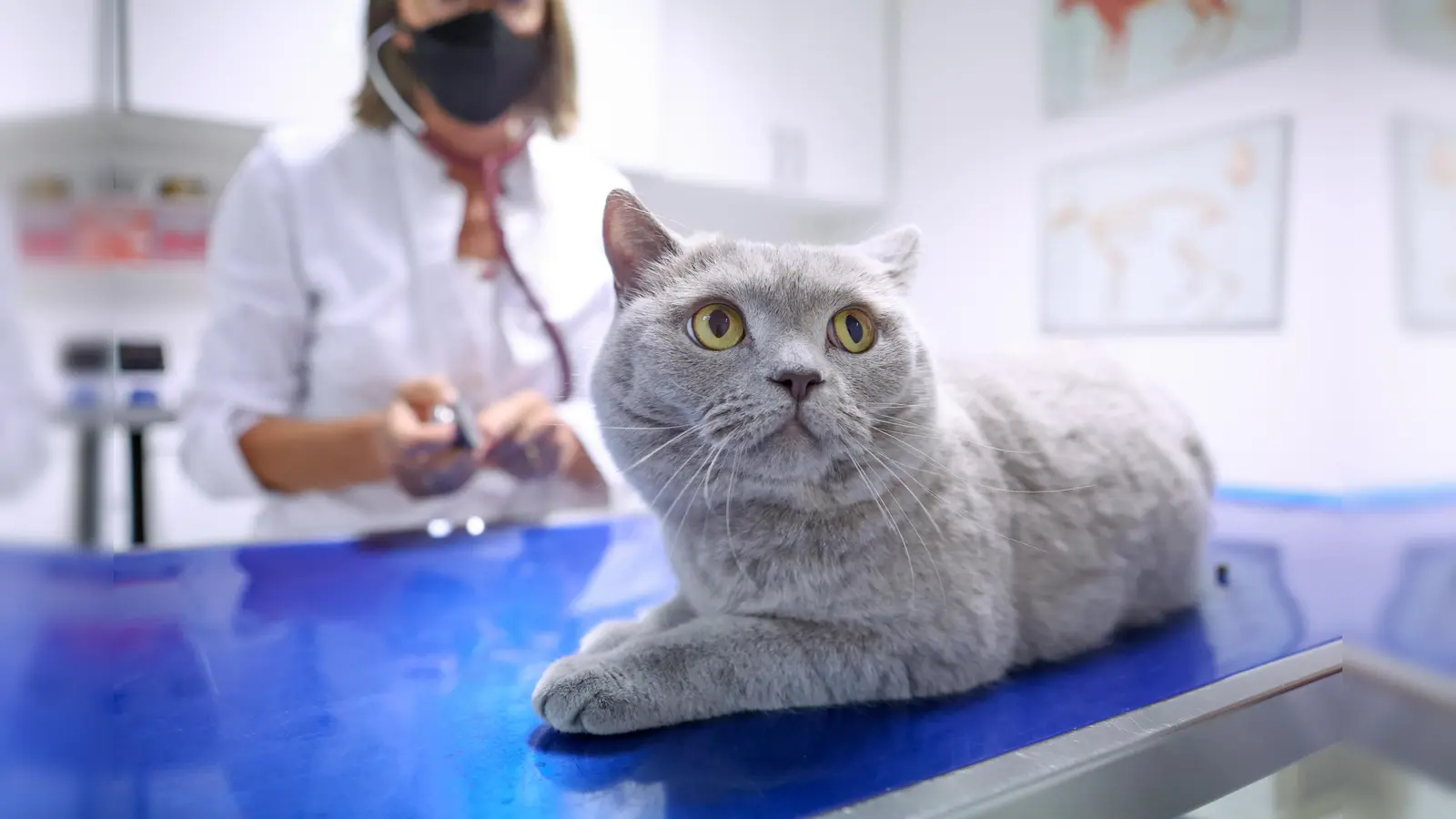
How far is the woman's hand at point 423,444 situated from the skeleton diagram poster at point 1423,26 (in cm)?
A: 190

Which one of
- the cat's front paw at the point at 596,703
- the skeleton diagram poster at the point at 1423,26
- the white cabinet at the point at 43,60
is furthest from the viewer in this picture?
the skeleton diagram poster at the point at 1423,26

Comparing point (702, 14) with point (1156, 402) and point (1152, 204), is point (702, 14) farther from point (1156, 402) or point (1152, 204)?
point (1152, 204)

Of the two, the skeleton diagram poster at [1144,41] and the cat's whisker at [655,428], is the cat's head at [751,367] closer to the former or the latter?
the cat's whisker at [655,428]

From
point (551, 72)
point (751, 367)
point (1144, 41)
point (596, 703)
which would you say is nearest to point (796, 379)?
point (751, 367)

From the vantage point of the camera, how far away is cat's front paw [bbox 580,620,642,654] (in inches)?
26.7

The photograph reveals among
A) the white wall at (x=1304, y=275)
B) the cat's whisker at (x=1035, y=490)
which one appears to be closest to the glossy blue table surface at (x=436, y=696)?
the cat's whisker at (x=1035, y=490)

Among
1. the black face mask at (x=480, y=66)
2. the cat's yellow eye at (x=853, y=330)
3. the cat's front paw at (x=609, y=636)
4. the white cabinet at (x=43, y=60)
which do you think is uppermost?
the black face mask at (x=480, y=66)

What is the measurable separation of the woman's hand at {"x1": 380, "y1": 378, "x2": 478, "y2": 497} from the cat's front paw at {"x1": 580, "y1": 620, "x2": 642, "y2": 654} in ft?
1.95

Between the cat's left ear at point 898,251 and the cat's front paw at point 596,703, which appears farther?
the cat's left ear at point 898,251

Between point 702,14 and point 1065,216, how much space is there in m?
0.81

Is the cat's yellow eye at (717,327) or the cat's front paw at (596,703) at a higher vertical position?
the cat's yellow eye at (717,327)

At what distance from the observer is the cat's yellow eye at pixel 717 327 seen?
0.60m

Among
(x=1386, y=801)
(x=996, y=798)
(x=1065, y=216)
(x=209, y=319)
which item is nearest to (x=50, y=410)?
(x=996, y=798)

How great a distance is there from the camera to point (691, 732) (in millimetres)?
549
